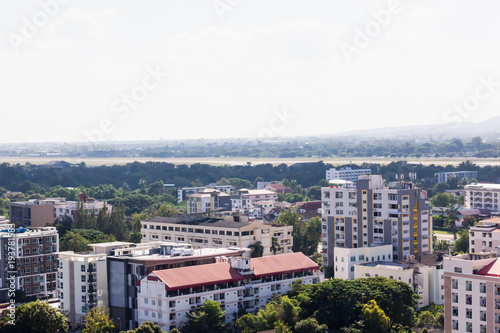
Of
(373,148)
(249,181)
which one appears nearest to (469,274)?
(249,181)

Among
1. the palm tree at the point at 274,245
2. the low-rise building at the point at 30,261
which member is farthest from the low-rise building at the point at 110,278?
the palm tree at the point at 274,245

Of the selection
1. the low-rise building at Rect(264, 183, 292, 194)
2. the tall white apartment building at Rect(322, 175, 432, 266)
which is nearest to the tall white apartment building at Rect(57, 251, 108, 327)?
the tall white apartment building at Rect(322, 175, 432, 266)

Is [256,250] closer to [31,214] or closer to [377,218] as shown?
[377,218]

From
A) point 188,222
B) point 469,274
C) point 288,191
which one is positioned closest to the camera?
point 469,274

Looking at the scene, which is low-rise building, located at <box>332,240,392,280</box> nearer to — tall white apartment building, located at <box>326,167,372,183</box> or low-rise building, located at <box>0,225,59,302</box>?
low-rise building, located at <box>0,225,59,302</box>

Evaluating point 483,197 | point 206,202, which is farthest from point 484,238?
point 206,202

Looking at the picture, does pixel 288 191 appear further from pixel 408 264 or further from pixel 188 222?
pixel 408 264
